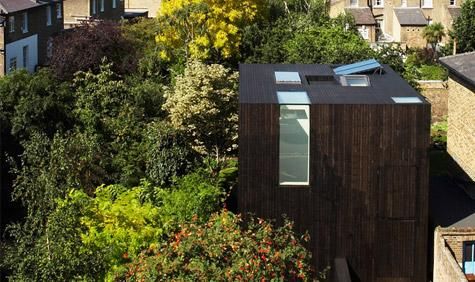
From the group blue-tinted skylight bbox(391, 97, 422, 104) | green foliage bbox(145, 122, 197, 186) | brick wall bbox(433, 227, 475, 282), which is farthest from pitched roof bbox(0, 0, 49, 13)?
brick wall bbox(433, 227, 475, 282)

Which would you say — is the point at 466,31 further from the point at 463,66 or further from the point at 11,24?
the point at 11,24

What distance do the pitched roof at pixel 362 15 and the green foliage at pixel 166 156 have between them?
4618 cm

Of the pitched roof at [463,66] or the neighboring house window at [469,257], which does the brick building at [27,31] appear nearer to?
the pitched roof at [463,66]

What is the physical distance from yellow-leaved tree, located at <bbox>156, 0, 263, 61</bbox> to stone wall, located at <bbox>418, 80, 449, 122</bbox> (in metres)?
11.9

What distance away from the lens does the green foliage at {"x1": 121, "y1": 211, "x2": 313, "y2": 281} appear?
19.5 m

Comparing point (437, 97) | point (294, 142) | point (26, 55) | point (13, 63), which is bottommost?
point (437, 97)

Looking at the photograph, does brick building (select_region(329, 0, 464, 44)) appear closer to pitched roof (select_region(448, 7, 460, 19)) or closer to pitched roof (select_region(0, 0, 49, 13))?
pitched roof (select_region(448, 7, 460, 19))

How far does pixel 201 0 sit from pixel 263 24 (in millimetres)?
4483

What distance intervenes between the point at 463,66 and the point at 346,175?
47.0 ft

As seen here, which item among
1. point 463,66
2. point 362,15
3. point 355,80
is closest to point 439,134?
point 463,66

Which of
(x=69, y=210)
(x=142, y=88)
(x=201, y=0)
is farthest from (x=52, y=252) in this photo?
(x=201, y=0)

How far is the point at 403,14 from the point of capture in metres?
79.1

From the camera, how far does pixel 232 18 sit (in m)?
49.3

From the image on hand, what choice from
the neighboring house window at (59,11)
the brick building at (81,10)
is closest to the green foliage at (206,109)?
the neighboring house window at (59,11)
